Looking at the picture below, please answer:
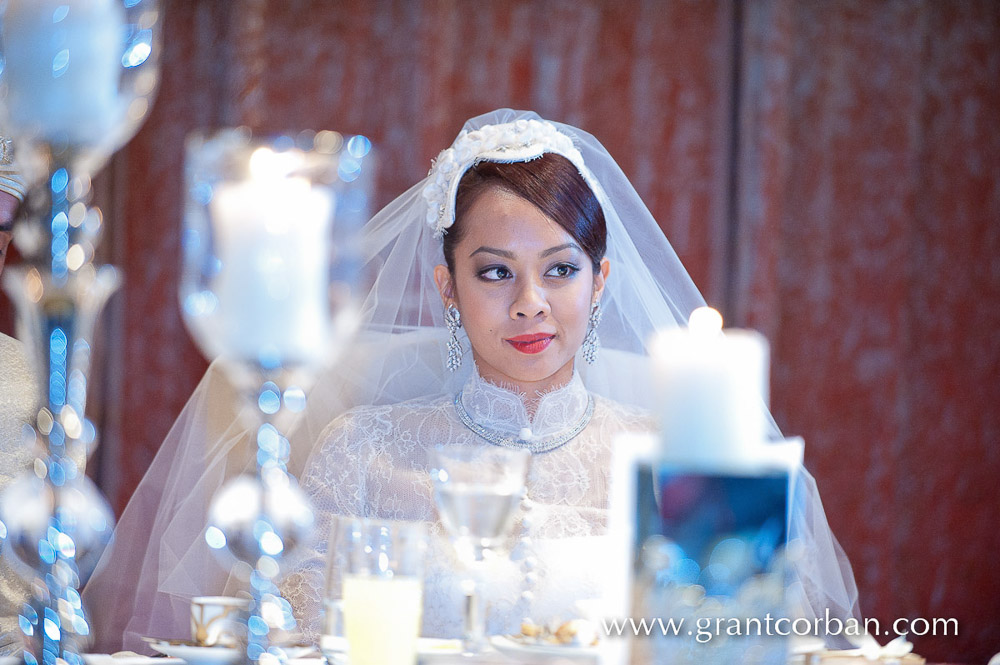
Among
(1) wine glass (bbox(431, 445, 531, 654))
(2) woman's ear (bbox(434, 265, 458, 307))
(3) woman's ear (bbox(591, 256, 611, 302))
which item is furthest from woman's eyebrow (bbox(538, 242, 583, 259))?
(1) wine glass (bbox(431, 445, 531, 654))

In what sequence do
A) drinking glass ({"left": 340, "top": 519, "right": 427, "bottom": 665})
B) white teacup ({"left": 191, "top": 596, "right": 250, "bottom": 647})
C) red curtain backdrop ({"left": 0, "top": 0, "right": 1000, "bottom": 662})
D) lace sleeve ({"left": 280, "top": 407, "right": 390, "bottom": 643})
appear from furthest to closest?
red curtain backdrop ({"left": 0, "top": 0, "right": 1000, "bottom": 662})
lace sleeve ({"left": 280, "top": 407, "right": 390, "bottom": 643})
white teacup ({"left": 191, "top": 596, "right": 250, "bottom": 647})
drinking glass ({"left": 340, "top": 519, "right": 427, "bottom": 665})

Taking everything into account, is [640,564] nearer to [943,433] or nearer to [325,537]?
[325,537]

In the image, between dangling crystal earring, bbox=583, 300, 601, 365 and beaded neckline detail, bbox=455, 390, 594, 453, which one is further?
dangling crystal earring, bbox=583, 300, 601, 365

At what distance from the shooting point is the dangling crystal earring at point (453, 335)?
248 cm

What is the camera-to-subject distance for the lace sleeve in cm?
204

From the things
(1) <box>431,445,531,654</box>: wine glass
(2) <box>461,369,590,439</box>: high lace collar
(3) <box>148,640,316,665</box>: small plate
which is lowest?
(3) <box>148,640,316,665</box>: small plate

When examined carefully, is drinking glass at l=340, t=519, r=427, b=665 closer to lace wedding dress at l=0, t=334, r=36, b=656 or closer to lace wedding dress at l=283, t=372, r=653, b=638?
lace wedding dress at l=283, t=372, r=653, b=638

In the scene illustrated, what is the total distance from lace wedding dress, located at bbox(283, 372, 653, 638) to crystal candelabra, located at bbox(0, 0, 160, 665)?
3.96ft

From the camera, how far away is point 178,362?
3.63 meters

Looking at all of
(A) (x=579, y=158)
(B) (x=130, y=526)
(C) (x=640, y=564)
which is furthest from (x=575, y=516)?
(C) (x=640, y=564)

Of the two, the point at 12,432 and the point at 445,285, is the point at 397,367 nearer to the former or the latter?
the point at 445,285

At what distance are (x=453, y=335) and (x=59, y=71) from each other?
165 centimetres

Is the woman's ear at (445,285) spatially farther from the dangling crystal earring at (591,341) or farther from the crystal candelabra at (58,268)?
the crystal candelabra at (58,268)

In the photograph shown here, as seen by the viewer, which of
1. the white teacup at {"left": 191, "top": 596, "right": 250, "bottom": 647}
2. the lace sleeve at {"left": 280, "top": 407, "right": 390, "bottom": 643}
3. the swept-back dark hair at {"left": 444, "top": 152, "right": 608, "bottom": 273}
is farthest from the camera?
the swept-back dark hair at {"left": 444, "top": 152, "right": 608, "bottom": 273}
